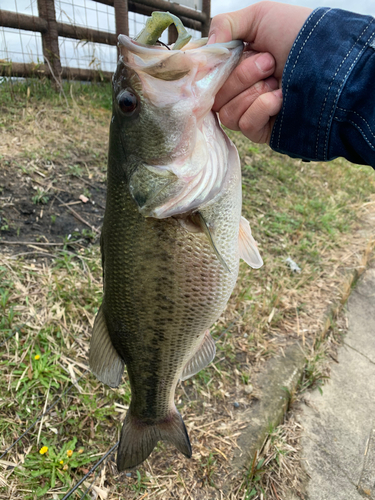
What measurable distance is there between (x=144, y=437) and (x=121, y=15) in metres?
5.33

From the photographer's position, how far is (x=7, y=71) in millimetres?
4066

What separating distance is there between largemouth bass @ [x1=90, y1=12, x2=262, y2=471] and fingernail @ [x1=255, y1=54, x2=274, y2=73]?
10 centimetres

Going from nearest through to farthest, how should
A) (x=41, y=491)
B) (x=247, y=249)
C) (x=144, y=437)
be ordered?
(x=247, y=249), (x=144, y=437), (x=41, y=491)

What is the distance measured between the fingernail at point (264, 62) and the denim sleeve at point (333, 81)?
95mm

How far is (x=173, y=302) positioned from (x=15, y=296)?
59.5 inches

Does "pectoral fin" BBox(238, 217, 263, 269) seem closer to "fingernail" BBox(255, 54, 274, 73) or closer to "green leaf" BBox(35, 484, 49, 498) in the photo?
"fingernail" BBox(255, 54, 274, 73)

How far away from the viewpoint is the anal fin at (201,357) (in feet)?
5.32

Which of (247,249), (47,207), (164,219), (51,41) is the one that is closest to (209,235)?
(164,219)

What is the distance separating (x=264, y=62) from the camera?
51.4 inches

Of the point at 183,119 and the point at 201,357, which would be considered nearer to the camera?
the point at 183,119

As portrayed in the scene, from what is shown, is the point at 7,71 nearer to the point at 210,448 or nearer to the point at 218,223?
the point at 218,223

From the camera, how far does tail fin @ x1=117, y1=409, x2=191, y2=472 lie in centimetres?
155

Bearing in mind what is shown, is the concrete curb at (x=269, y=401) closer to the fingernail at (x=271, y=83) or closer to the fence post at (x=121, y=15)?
the fingernail at (x=271, y=83)

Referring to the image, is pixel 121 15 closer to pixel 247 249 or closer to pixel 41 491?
pixel 247 249
